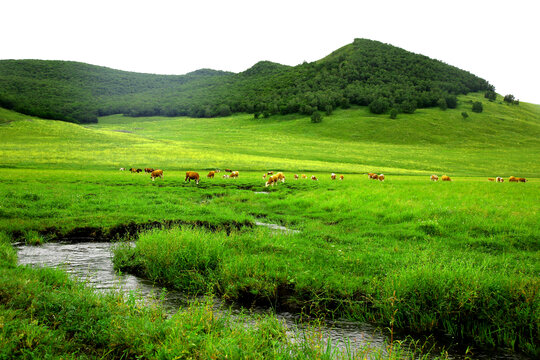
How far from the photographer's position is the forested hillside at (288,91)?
13000 centimetres

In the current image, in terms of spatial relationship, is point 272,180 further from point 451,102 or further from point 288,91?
point 288,91

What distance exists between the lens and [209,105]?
154875 mm

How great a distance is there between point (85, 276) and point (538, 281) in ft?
34.1

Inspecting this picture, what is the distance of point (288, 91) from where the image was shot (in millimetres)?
159625

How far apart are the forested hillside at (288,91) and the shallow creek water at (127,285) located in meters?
120

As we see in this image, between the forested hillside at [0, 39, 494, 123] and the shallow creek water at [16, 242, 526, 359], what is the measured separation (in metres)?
120

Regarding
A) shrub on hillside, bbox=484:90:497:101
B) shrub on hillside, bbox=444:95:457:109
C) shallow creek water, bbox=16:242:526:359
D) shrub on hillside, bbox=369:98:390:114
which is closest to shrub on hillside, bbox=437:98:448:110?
shrub on hillside, bbox=444:95:457:109

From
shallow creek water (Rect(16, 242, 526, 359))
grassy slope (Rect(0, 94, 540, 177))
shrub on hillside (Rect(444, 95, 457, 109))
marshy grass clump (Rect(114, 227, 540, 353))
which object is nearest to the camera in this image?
shallow creek water (Rect(16, 242, 526, 359))

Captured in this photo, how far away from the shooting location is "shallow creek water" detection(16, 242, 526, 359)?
5998 millimetres

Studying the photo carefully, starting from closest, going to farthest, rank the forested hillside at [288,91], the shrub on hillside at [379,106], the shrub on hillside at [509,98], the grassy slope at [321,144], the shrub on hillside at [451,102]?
1. the grassy slope at [321,144]
2. the shrub on hillside at [379,106]
3. the shrub on hillside at [451,102]
4. the forested hillside at [288,91]
5. the shrub on hillside at [509,98]

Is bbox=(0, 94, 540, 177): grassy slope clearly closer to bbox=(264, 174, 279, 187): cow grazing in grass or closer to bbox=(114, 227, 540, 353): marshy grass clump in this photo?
bbox=(264, 174, 279, 187): cow grazing in grass

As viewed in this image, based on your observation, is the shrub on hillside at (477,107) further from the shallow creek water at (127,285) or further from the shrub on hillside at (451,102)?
the shallow creek water at (127,285)

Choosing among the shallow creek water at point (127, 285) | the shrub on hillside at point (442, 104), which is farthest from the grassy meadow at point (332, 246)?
the shrub on hillside at point (442, 104)

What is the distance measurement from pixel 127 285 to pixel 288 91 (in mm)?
158797
